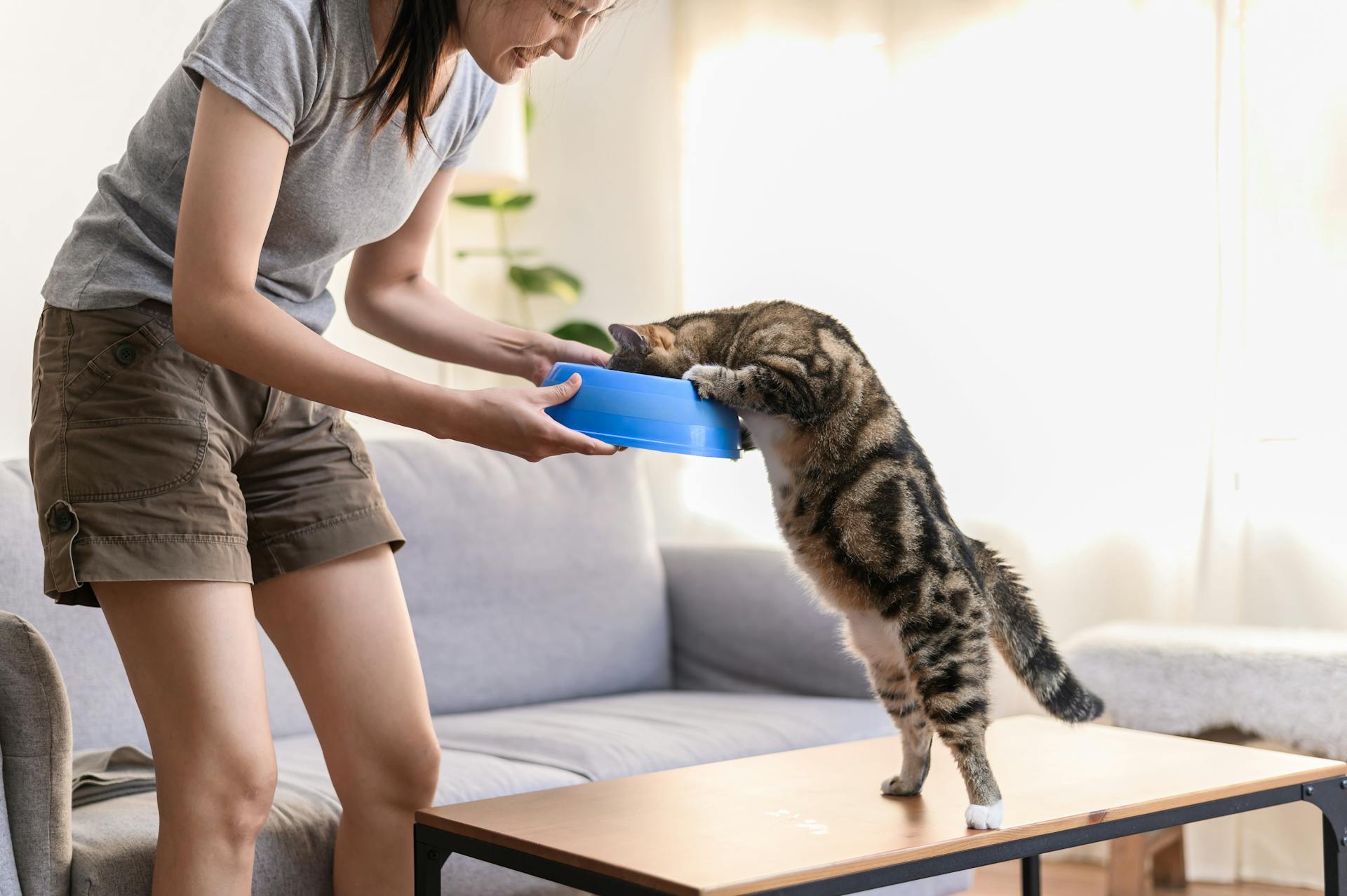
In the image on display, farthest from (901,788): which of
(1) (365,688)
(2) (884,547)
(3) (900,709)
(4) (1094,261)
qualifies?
(4) (1094,261)

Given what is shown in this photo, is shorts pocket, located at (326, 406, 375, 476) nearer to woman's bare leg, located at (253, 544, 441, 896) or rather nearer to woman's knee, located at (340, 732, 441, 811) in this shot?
woman's bare leg, located at (253, 544, 441, 896)

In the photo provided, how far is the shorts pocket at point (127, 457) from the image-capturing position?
4.21 feet

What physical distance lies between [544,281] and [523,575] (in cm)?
145

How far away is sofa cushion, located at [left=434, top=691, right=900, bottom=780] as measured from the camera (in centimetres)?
217

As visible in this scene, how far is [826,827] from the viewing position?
137 centimetres

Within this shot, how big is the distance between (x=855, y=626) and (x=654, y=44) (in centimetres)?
294

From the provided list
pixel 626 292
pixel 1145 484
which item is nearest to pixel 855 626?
pixel 1145 484

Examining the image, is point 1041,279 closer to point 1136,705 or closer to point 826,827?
point 1136,705

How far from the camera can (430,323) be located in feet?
5.62

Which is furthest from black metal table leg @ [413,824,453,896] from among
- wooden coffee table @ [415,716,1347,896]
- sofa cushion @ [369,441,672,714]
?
sofa cushion @ [369,441,672,714]

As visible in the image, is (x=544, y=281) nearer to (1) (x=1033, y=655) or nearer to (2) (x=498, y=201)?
(2) (x=498, y=201)

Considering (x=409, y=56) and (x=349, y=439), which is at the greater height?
(x=409, y=56)

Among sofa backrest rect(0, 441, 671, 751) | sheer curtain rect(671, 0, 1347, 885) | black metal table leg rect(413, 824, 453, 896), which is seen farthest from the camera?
sheer curtain rect(671, 0, 1347, 885)

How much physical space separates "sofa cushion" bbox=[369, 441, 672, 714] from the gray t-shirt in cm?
111
